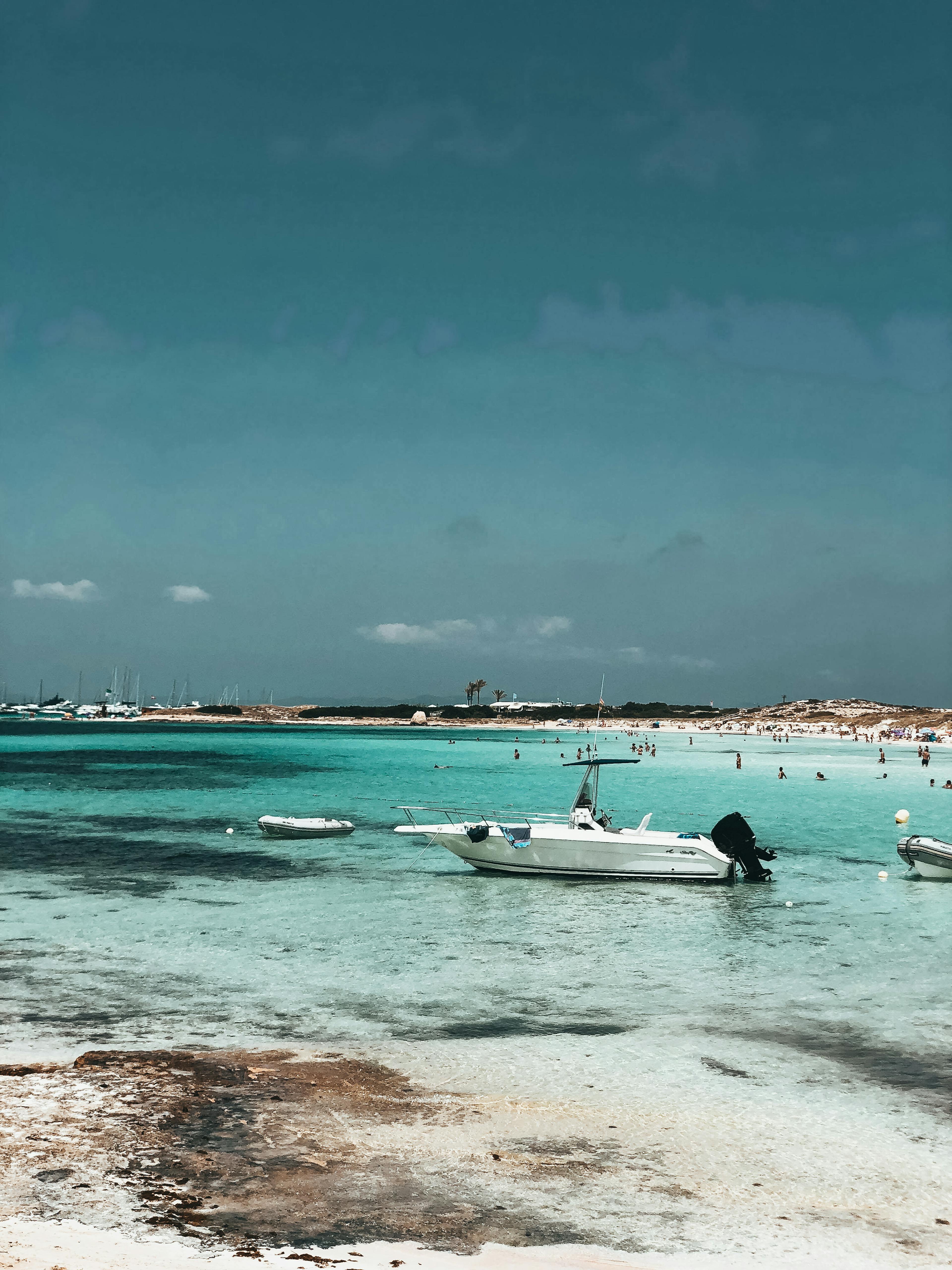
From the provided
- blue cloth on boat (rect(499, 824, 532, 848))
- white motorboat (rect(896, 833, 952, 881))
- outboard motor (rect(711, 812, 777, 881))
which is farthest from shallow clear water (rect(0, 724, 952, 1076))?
blue cloth on boat (rect(499, 824, 532, 848))

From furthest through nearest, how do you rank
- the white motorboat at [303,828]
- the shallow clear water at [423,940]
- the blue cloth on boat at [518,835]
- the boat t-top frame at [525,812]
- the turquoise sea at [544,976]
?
the white motorboat at [303,828], the boat t-top frame at [525,812], the blue cloth on boat at [518,835], the shallow clear water at [423,940], the turquoise sea at [544,976]

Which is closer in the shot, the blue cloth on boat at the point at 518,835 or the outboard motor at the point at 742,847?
the blue cloth on boat at the point at 518,835

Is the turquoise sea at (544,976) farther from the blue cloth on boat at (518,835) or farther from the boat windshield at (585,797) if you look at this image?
the boat windshield at (585,797)

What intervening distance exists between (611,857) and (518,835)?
291 cm

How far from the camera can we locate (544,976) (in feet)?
63.0

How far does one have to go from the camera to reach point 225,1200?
29.6ft

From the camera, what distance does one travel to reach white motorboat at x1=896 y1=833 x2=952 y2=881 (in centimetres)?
3059

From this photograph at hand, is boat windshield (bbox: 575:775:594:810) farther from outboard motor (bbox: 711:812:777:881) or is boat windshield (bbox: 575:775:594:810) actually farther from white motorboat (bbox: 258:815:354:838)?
white motorboat (bbox: 258:815:354:838)

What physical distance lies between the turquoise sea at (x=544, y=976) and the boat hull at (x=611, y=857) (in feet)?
1.48

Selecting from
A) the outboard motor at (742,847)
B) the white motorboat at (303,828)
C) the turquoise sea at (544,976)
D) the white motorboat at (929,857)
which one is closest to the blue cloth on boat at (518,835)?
the turquoise sea at (544,976)

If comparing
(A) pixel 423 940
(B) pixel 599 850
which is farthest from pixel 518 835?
(A) pixel 423 940

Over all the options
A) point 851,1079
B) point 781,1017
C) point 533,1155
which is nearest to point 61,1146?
point 533,1155

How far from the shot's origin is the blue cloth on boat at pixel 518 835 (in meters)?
29.8

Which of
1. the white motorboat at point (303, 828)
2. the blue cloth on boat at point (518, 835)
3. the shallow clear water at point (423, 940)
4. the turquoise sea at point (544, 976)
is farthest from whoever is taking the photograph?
the white motorboat at point (303, 828)
